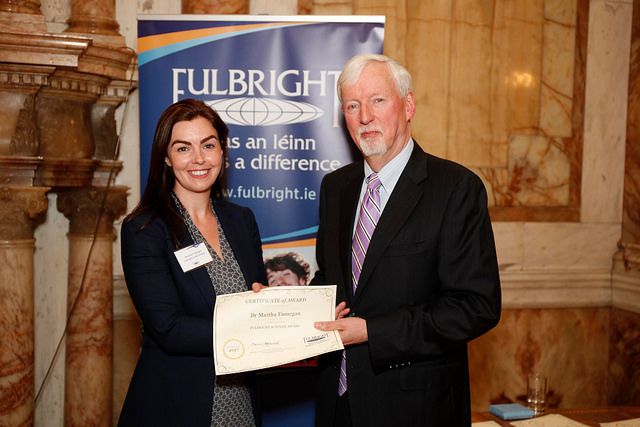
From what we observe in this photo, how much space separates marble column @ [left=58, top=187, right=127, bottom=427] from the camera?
12.5 feet

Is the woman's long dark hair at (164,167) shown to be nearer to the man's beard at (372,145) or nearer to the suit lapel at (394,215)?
the man's beard at (372,145)

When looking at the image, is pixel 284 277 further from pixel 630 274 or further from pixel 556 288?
pixel 630 274

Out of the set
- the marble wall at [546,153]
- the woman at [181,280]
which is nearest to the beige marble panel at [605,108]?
the marble wall at [546,153]

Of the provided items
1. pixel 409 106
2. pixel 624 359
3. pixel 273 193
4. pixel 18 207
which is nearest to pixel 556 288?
pixel 624 359

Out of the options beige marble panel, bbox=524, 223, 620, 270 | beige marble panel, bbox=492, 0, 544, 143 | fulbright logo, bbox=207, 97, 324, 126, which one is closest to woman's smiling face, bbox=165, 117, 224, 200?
fulbright logo, bbox=207, 97, 324, 126

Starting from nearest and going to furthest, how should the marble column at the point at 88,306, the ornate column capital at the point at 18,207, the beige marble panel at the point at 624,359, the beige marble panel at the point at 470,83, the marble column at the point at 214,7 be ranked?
1. the ornate column capital at the point at 18,207
2. the marble column at the point at 88,306
3. the marble column at the point at 214,7
4. the beige marble panel at the point at 470,83
5. the beige marble panel at the point at 624,359

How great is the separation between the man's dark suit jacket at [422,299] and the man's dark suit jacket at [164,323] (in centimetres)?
49

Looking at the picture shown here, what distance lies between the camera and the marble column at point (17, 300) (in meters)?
3.34

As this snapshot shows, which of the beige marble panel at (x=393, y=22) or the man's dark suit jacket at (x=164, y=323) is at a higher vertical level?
the beige marble panel at (x=393, y=22)

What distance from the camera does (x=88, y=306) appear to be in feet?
12.5

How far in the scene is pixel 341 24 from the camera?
3.60 m

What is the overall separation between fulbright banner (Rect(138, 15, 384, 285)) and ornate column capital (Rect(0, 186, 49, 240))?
555 millimetres

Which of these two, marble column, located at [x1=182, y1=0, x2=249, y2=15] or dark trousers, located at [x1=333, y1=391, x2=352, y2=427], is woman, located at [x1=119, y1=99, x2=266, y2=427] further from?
marble column, located at [x1=182, y1=0, x2=249, y2=15]

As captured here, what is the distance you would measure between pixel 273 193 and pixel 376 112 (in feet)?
4.49
